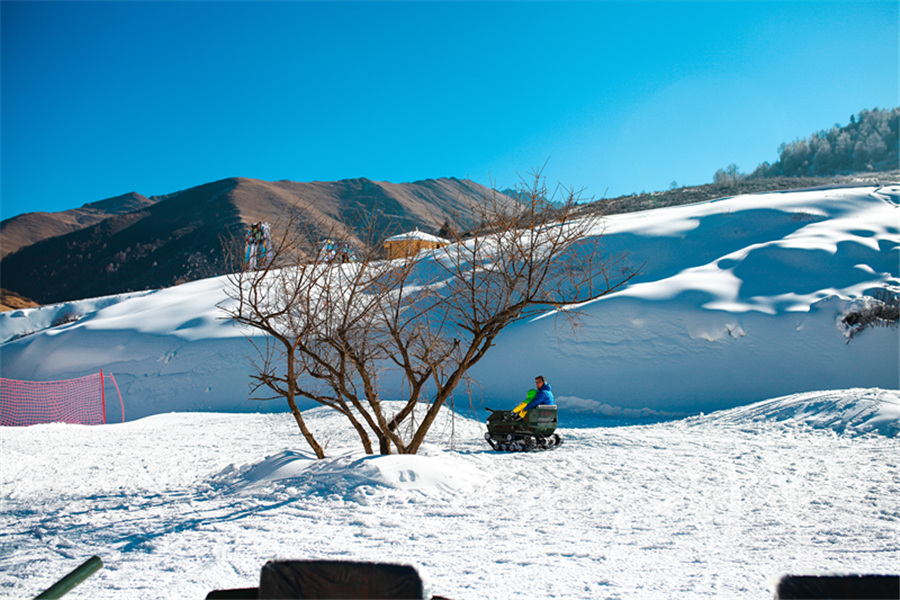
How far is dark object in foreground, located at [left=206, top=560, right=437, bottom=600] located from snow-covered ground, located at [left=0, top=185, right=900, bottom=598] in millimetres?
1893

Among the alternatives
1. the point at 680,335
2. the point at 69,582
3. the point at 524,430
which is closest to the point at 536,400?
the point at 524,430

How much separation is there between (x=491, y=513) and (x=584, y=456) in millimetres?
3083

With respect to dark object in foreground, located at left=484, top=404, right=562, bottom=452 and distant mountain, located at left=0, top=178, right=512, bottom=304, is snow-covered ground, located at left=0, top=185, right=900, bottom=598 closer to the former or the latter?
dark object in foreground, located at left=484, top=404, right=562, bottom=452

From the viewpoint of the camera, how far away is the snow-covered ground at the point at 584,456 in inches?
151

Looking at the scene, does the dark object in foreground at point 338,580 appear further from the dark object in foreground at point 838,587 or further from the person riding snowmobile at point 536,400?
the person riding snowmobile at point 536,400

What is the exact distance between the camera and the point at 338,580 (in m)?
1.59

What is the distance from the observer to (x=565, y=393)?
12859mm

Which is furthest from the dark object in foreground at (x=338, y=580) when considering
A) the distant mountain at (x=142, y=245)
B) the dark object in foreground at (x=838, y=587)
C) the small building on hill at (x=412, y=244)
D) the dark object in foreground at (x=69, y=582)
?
the distant mountain at (x=142, y=245)

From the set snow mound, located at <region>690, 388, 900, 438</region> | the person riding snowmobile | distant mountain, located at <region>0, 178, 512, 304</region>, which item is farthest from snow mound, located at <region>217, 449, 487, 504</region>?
distant mountain, located at <region>0, 178, 512, 304</region>

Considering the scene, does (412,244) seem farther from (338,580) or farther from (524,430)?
(338,580)

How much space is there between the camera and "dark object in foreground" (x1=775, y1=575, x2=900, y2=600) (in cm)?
138

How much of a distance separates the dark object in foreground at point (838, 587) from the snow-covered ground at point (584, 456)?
1965mm

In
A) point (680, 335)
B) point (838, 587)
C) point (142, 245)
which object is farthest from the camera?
point (142, 245)

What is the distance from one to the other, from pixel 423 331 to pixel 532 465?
7.72 ft
